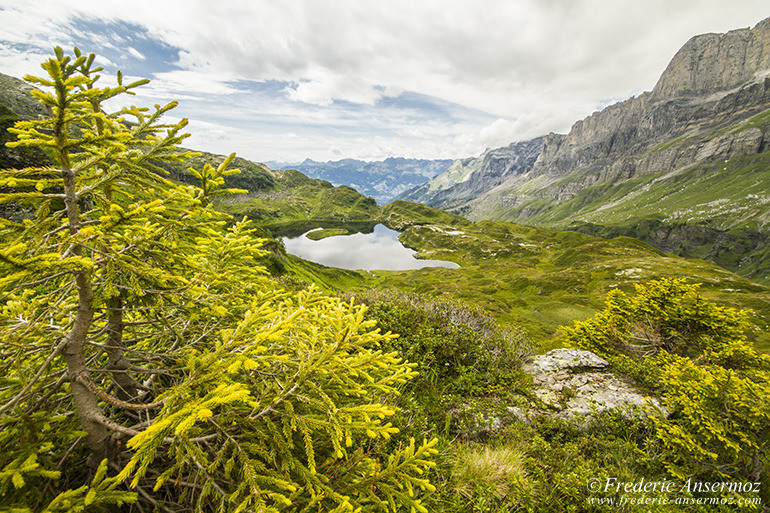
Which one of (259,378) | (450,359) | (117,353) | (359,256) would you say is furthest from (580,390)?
(359,256)

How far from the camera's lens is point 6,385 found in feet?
12.4

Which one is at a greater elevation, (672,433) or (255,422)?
(255,422)

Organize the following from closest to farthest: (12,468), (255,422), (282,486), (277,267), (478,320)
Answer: (12,468) → (282,486) → (255,422) → (478,320) → (277,267)

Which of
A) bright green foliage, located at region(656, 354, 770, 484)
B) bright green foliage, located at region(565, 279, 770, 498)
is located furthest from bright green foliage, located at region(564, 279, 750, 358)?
bright green foliage, located at region(656, 354, 770, 484)

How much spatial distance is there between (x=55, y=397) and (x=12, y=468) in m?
1.74

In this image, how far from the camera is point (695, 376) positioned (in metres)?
9.55

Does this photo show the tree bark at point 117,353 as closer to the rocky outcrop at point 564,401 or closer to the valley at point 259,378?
the valley at point 259,378

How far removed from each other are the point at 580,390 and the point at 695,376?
3.51m

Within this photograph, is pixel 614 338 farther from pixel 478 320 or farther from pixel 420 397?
pixel 420 397

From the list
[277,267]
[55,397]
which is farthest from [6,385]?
[277,267]

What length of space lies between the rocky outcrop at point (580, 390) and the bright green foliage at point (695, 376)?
29.4 inches

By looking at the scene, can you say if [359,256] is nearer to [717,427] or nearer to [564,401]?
[564,401]

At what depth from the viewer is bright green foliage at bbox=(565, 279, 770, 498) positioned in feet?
26.2

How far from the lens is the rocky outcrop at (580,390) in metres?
9.20
